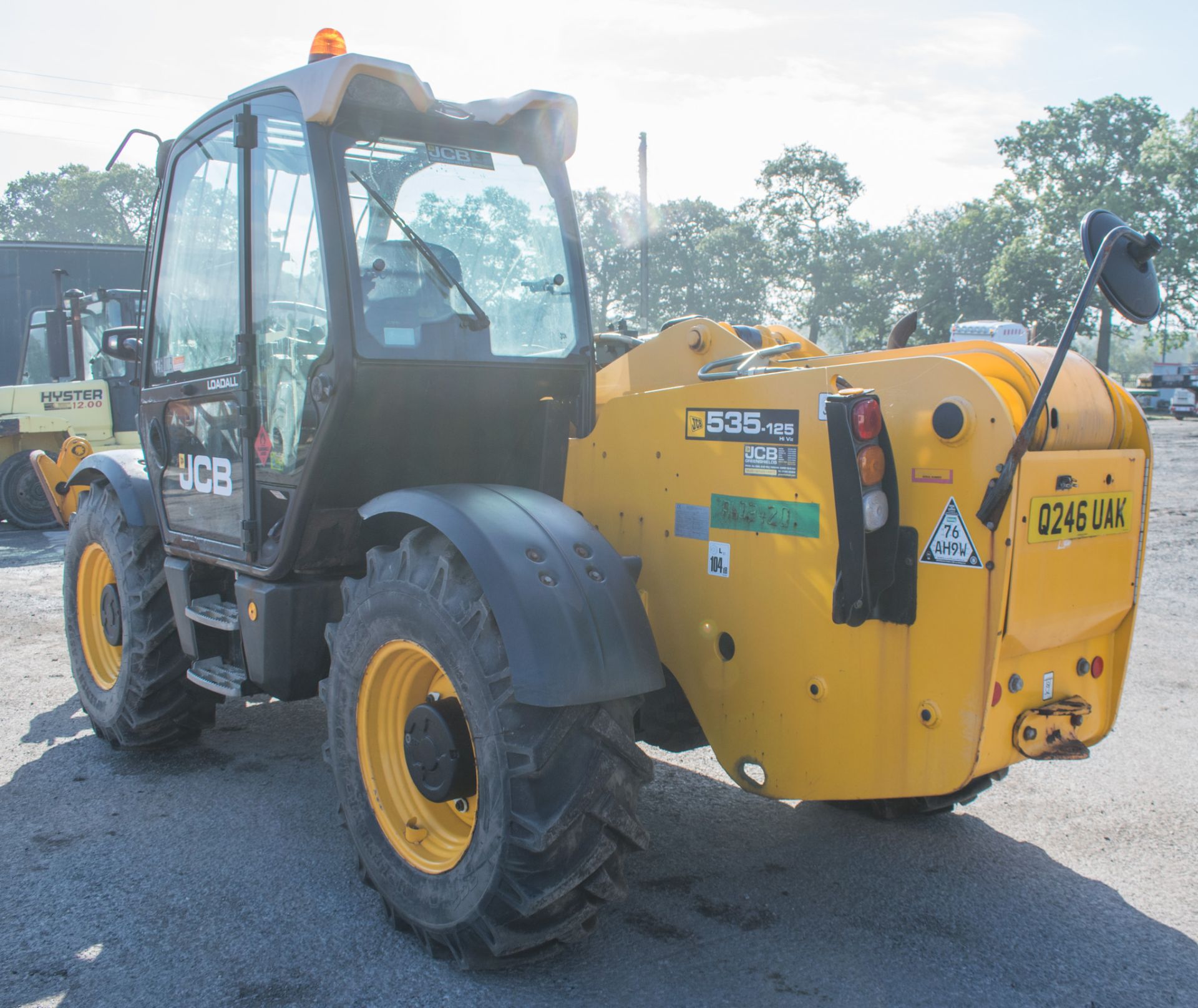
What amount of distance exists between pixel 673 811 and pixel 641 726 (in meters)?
0.72

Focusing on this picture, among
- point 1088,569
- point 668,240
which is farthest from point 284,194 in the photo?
point 668,240

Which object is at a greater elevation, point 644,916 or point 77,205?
point 77,205

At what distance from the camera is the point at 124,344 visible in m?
4.27

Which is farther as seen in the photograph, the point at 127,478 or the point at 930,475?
the point at 127,478

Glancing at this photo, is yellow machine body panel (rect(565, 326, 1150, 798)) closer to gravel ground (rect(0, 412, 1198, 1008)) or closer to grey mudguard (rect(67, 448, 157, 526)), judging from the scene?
gravel ground (rect(0, 412, 1198, 1008))

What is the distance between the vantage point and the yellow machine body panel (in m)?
2.44

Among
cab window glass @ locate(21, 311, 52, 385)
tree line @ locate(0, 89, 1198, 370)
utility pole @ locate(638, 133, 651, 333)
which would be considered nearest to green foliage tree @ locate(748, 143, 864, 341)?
tree line @ locate(0, 89, 1198, 370)

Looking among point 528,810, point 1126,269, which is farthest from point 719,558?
point 1126,269

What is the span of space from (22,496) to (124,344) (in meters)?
9.47

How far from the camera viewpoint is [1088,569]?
264 cm

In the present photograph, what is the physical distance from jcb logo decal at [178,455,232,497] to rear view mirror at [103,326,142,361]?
0.61 m

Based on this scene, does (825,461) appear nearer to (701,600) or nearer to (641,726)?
(701,600)

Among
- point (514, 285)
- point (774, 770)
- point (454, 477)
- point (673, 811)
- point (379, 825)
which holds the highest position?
point (514, 285)

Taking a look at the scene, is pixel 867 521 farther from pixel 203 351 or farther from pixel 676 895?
pixel 203 351
